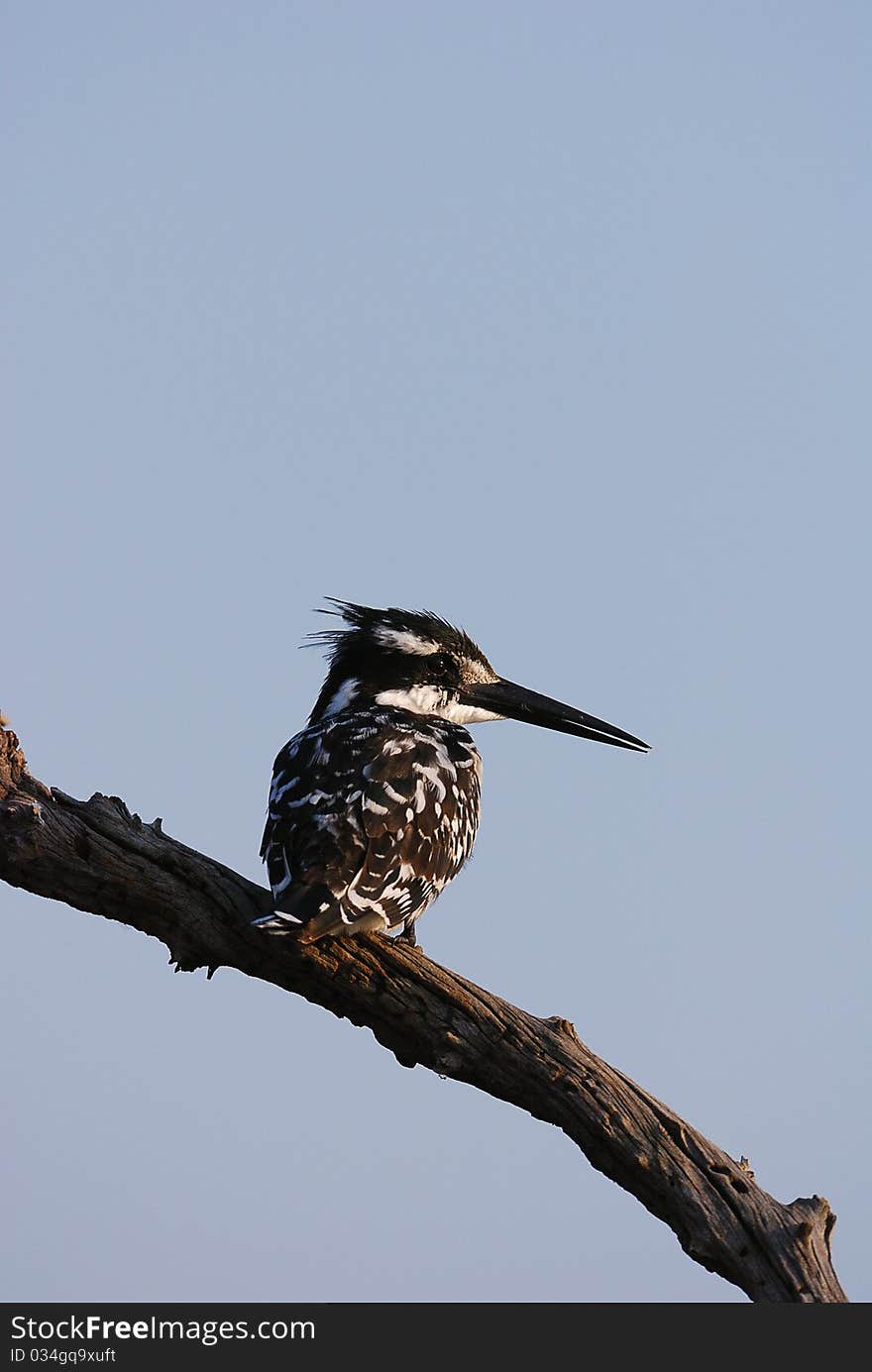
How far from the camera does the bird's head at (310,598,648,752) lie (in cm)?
806

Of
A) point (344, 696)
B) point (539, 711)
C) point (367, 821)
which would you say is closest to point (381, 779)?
point (367, 821)

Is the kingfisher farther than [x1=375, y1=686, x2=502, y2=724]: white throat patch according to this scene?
No

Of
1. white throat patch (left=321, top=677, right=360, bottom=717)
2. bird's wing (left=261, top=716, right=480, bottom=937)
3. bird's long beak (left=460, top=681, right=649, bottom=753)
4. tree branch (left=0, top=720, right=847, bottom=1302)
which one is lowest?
tree branch (left=0, top=720, right=847, bottom=1302)

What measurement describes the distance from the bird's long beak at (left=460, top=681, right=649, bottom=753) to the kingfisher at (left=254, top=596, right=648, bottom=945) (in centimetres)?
1

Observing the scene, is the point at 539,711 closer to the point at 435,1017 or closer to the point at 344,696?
the point at 344,696

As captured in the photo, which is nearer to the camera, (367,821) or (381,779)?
(367,821)

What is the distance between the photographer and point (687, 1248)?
17.4ft

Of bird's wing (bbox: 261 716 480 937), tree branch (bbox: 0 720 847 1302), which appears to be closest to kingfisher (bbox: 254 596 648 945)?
bird's wing (bbox: 261 716 480 937)

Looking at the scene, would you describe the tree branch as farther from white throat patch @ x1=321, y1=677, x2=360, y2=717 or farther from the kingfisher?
white throat patch @ x1=321, y1=677, x2=360, y2=717

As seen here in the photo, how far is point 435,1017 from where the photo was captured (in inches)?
226

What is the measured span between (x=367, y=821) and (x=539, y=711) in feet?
8.48
